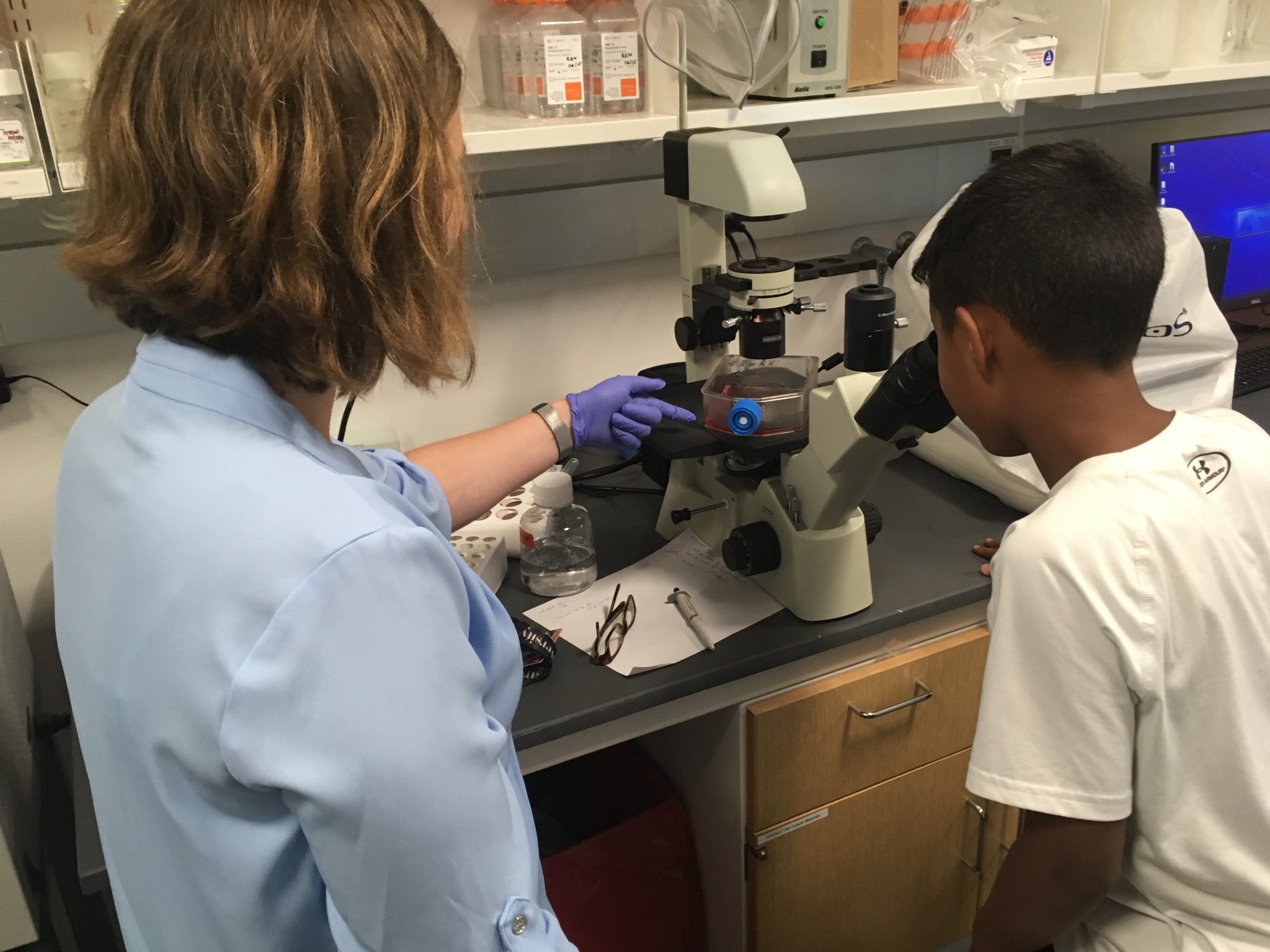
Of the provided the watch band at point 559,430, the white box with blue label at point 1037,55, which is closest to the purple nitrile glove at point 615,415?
the watch band at point 559,430

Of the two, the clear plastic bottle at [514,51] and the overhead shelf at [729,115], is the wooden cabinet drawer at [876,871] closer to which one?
the overhead shelf at [729,115]

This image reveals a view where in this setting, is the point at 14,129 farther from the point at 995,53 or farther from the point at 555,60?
the point at 995,53

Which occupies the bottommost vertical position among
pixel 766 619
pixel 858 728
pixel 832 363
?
pixel 858 728

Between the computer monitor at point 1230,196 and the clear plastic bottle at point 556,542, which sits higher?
the computer monitor at point 1230,196

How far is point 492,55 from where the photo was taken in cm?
137

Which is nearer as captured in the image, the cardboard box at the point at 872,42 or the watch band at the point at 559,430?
the watch band at the point at 559,430

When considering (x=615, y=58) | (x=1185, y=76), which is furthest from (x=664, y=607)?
(x=1185, y=76)

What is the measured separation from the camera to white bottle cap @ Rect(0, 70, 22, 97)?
0.97 metres

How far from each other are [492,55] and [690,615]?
859 millimetres

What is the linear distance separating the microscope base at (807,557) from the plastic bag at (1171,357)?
1.11 feet

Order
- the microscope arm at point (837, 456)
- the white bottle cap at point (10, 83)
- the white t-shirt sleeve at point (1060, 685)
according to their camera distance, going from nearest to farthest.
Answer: the white t-shirt sleeve at point (1060, 685), the white bottle cap at point (10, 83), the microscope arm at point (837, 456)

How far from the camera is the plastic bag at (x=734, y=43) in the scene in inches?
53.8

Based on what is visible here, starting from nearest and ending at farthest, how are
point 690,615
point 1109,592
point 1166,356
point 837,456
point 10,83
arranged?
point 1109,592 < point 10,83 < point 837,456 < point 690,615 < point 1166,356

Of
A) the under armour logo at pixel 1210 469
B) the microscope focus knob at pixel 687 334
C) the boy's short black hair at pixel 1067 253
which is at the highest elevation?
the boy's short black hair at pixel 1067 253
